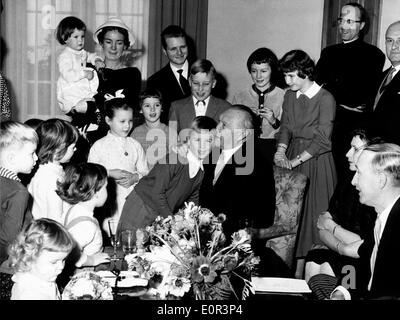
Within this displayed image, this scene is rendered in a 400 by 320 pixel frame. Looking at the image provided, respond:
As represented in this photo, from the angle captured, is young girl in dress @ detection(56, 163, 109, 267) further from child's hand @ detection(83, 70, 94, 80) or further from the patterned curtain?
the patterned curtain

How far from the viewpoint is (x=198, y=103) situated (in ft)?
15.5

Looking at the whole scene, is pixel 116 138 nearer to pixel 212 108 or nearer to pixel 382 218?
pixel 212 108

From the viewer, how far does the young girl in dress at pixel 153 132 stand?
4.63m

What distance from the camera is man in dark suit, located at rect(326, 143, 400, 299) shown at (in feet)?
8.10

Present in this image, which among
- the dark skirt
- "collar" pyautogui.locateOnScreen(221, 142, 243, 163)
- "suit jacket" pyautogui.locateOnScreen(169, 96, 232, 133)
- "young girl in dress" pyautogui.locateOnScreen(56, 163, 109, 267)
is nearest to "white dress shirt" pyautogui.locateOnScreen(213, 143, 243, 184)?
"collar" pyautogui.locateOnScreen(221, 142, 243, 163)

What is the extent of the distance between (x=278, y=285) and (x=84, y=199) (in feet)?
3.81

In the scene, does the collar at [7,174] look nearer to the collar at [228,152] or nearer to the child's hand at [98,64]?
the collar at [228,152]

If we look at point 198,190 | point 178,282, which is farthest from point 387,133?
point 178,282

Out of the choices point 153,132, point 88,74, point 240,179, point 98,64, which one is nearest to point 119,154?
point 153,132

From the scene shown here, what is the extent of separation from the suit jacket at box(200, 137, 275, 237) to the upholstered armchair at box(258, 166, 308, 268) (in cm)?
8

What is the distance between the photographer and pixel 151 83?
16.7ft

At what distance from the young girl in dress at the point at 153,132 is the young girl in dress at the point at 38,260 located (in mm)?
2308
